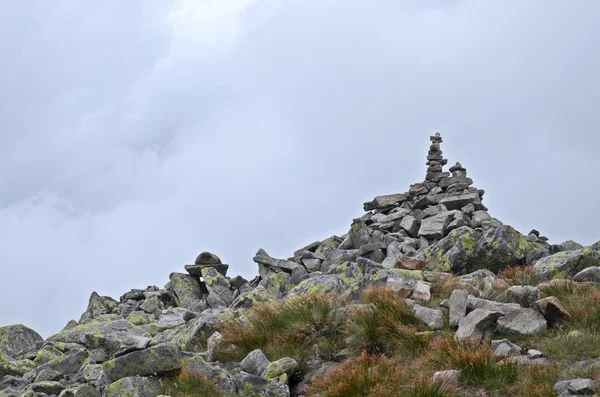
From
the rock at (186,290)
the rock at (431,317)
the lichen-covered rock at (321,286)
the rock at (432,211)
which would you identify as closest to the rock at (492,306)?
the rock at (431,317)

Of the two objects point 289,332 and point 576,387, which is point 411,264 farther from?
point 576,387

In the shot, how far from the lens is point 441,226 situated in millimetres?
27625

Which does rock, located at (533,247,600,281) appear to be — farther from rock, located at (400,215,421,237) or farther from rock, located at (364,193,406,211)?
rock, located at (364,193,406,211)

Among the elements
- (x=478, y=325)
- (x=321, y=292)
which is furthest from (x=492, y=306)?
(x=321, y=292)

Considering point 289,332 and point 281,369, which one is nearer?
point 281,369

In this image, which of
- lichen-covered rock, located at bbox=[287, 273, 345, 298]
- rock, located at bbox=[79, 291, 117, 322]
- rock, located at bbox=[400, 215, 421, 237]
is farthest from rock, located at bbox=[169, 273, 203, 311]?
lichen-covered rock, located at bbox=[287, 273, 345, 298]

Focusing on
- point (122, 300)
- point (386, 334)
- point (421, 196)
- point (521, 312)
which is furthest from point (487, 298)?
point (122, 300)

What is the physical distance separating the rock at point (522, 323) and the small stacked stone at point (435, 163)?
27195mm

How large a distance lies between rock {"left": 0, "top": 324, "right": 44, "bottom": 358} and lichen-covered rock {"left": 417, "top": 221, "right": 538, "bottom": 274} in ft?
55.3

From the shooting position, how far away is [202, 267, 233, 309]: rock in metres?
29.5

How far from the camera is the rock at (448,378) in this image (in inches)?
354

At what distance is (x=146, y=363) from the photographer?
36.2 ft

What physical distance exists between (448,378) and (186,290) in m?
23.4

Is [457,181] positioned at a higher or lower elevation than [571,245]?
higher
